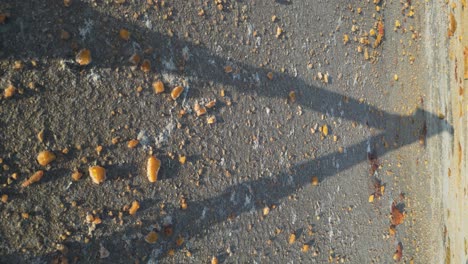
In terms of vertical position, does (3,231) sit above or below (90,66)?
below

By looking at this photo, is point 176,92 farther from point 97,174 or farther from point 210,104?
point 97,174

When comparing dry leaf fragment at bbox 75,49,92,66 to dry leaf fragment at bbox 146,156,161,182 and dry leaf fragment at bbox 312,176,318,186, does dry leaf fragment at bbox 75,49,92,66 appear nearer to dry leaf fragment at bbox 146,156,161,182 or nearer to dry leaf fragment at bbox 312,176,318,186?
dry leaf fragment at bbox 146,156,161,182

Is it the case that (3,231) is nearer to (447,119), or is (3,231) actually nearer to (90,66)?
(90,66)

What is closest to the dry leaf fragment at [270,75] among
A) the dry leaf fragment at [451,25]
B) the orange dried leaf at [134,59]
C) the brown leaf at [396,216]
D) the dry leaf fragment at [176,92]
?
the dry leaf fragment at [176,92]

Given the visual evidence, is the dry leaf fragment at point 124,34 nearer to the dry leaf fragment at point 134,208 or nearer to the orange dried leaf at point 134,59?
the orange dried leaf at point 134,59

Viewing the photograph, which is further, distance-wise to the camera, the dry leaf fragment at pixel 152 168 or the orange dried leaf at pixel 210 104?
the orange dried leaf at pixel 210 104

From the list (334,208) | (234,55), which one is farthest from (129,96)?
(334,208)
